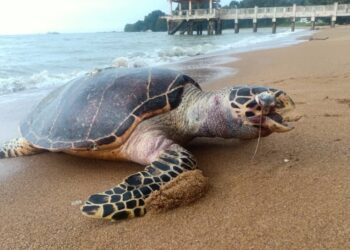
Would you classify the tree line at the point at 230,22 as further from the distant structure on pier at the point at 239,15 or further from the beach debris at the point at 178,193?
the beach debris at the point at 178,193

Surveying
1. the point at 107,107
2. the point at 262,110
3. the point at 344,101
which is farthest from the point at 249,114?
the point at 344,101

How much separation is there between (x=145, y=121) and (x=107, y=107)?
35 centimetres

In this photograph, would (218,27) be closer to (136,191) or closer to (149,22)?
(136,191)

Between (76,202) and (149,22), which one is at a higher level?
(76,202)

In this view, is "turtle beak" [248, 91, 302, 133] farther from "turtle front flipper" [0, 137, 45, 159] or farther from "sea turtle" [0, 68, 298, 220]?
"turtle front flipper" [0, 137, 45, 159]

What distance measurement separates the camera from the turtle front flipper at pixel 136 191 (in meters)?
1.97

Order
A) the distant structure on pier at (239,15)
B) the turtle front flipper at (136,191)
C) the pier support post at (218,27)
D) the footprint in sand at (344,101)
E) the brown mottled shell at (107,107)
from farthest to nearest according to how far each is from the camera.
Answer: the pier support post at (218,27) < the distant structure on pier at (239,15) < the footprint in sand at (344,101) < the brown mottled shell at (107,107) < the turtle front flipper at (136,191)

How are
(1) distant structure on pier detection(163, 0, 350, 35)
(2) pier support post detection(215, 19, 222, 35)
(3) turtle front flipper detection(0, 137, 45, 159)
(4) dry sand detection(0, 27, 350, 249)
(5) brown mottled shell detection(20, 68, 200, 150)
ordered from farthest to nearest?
(2) pier support post detection(215, 19, 222, 35), (1) distant structure on pier detection(163, 0, 350, 35), (3) turtle front flipper detection(0, 137, 45, 159), (5) brown mottled shell detection(20, 68, 200, 150), (4) dry sand detection(0, 27, 350, 249)

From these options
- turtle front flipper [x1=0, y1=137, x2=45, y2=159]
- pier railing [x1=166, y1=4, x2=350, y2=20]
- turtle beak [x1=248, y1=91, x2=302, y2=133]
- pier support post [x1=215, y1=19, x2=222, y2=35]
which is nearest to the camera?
turtle beak [x1=248, y1=91, x2=302, y2=133]

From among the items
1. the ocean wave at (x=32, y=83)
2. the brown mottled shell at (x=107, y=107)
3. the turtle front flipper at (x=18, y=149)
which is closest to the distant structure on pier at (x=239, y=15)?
the ocean wave at (x=32, y=83)

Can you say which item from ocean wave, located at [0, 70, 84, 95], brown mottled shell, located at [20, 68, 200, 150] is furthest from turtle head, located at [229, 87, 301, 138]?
ocean wave, located at [0, 70, 84, 95]

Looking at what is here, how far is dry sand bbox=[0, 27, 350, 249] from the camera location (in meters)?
1.69

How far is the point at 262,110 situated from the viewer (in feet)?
7.79

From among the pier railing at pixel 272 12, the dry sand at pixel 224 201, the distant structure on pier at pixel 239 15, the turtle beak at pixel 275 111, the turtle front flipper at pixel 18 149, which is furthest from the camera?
the distant structure on pier at pixel 239 15
